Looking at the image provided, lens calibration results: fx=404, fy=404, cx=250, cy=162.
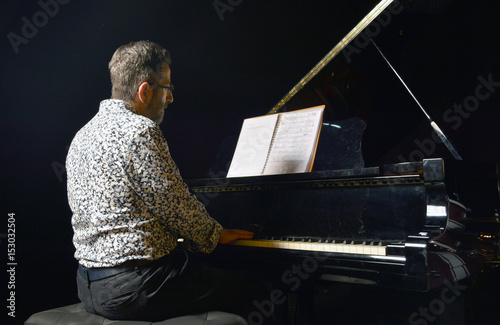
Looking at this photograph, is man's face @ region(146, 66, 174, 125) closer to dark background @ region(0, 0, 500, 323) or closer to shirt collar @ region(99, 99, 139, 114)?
shirt collar @ region(99, 99, 139, 114)

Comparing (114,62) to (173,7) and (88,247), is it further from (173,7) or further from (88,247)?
(173,7)

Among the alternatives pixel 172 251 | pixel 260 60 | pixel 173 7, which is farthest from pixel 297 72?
pixel 172 251

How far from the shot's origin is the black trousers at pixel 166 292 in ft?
4.99

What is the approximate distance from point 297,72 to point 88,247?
2844 mm

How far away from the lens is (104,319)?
1.59 metres

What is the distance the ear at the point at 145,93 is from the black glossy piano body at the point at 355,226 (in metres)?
0.66

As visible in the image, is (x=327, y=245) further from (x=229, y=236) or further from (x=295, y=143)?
(x=295, y=143)

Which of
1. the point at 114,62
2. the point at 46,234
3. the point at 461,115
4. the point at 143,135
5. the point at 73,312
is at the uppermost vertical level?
the point at 461,115

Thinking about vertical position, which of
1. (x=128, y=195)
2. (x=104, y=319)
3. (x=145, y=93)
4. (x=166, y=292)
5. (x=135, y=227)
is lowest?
(x=104, y=319)

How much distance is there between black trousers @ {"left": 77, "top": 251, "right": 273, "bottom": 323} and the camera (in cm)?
152

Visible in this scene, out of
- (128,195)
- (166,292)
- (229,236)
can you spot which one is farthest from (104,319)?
(229,236)

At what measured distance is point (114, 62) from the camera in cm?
179

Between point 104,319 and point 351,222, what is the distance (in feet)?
3.63

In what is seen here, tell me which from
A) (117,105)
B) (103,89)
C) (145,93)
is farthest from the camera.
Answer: (103,89)
